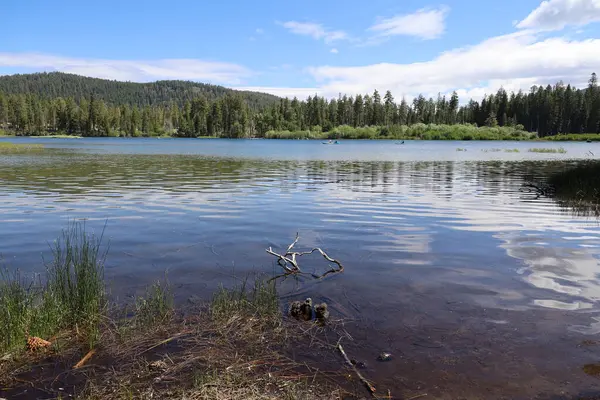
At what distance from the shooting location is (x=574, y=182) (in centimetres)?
2905

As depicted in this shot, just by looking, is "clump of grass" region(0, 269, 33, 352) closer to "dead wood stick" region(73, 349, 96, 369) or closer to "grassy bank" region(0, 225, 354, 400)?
"grassy bank" region(0, 225, 354, 400)

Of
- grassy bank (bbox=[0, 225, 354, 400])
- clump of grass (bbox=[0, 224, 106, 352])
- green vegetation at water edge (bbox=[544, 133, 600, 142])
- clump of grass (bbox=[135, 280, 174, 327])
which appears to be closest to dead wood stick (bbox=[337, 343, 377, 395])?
grassy bank (bbox=[0, 225, 354, 400])

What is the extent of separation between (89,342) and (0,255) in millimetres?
7715

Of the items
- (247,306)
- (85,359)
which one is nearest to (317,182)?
(247,306)

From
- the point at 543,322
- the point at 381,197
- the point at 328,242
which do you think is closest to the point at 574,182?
the point at 381,197

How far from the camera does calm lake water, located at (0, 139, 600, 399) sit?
7055 mm

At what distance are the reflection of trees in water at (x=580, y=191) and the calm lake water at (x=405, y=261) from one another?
1.14 metres

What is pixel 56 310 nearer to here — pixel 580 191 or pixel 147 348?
pixel 147 348

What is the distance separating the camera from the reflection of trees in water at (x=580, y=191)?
72.9 feet

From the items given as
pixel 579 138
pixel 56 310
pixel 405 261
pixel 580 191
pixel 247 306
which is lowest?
pixel 405 261

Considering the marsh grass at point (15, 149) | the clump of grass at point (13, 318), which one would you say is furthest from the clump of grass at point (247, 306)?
the marsh grass at point (15, 149)

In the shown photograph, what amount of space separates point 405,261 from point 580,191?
19.4m

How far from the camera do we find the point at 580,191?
26.0 metres

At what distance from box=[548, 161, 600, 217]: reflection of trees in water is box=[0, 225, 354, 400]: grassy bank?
19630 mm
